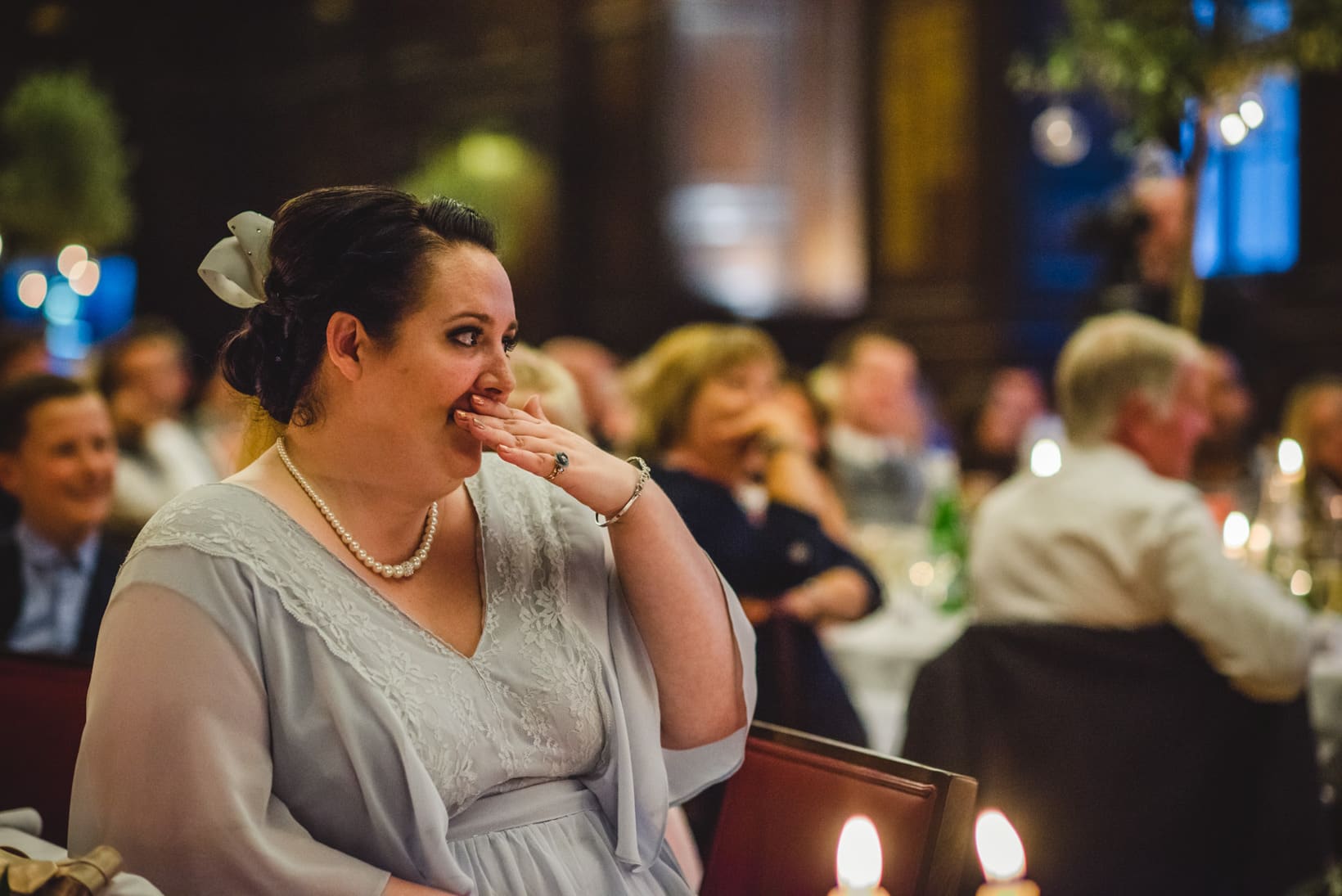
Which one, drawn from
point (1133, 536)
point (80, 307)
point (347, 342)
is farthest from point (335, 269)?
point (80, 307)

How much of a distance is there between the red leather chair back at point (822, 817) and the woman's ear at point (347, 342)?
0.78 meters

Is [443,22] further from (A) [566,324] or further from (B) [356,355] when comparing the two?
(B) [356,355]

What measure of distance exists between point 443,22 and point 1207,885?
10483 mm

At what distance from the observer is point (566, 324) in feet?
35.4

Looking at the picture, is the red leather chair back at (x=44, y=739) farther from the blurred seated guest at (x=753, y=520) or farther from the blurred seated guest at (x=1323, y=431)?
the blurred seated guest at (x=1323, y=431)

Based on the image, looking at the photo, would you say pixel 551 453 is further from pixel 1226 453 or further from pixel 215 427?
pixel 215 427

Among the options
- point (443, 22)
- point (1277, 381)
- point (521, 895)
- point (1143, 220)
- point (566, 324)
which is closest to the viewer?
point (521, 895)

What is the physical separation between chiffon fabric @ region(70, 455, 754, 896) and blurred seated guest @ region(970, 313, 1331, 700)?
4.53ft

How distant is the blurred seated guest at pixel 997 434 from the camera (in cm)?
578

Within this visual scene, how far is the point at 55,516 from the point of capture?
2.96 m

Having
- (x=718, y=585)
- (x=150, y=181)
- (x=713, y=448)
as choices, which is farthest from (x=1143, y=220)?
(x=150, y=181)

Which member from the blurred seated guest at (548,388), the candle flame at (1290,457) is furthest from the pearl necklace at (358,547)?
the candle flame at (1290,457)

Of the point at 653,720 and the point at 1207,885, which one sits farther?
the point at 1207,885

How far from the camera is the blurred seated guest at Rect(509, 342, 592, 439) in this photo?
108 inches
